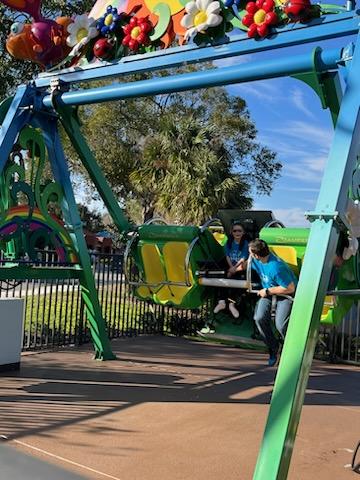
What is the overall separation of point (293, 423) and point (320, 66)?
316cm

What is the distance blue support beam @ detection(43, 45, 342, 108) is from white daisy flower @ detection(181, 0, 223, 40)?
0.45m

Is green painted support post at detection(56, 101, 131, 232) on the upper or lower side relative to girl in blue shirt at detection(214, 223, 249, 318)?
upper

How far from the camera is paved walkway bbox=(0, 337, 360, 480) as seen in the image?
432 cm

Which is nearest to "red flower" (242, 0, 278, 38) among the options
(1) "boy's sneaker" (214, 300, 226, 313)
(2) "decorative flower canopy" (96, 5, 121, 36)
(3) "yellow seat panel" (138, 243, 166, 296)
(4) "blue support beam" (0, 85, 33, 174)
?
(2) "decorative flower canopy" (96, 5, 121, 36)

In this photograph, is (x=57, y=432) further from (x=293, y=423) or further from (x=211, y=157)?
(x=211, y=157)

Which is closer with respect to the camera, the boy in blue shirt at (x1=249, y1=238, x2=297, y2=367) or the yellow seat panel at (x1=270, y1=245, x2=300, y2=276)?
the boy in blue shirt at (x1=249, y1=238, x2=297, y2=367)

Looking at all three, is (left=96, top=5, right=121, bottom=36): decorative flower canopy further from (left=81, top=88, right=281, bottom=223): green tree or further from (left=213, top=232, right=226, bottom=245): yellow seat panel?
(left=81, top=88, right=281, bottom=223): green tree

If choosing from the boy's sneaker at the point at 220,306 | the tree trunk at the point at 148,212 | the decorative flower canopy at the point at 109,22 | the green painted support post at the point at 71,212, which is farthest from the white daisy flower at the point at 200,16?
the tree trunk at the point at 148,212

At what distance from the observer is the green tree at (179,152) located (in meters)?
18.9

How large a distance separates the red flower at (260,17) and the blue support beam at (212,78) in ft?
1.05

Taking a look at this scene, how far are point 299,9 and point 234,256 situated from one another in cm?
343

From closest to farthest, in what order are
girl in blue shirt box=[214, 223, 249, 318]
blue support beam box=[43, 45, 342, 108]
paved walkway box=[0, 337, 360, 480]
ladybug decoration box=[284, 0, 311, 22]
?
paved walkway box=[0, 337, 360, 480]
blue support beam box=[43, 45, 342, 108]
ladybug decoration box=[284, 0, 311, 22]
girl in blue shirt box=[214, 223, 249, 318]

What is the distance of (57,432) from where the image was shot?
4902 millimetres

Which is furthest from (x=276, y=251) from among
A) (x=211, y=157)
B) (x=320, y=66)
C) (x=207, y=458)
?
(x=211, y=157)
